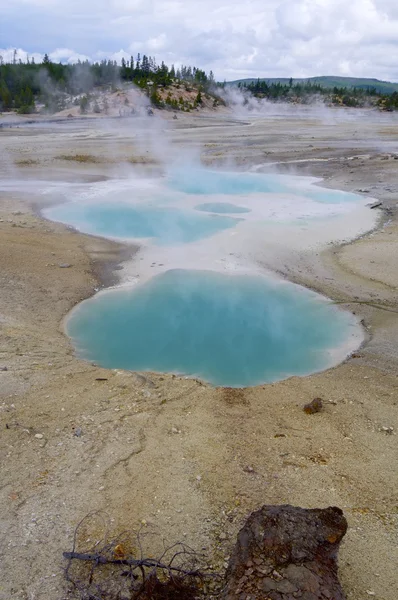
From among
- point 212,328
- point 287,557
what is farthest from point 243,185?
point 287,557

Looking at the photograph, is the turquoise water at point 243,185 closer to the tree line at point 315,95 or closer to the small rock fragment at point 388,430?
the small rock fragment at point 388,430

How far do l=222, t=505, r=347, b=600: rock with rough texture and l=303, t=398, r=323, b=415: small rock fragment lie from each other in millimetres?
2091

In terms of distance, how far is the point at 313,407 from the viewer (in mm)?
5383

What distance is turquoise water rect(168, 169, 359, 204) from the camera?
55.5 ft

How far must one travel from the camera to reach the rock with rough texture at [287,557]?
Answer: 2764 mm

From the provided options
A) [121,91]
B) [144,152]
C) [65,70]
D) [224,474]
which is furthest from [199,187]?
[65,70]

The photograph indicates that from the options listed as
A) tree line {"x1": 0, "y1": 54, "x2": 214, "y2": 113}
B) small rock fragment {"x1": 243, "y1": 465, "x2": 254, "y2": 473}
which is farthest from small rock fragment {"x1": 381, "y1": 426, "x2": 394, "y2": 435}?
tree line {"x1": 0, "y1": 54, "x2": 214, "y2": 113}

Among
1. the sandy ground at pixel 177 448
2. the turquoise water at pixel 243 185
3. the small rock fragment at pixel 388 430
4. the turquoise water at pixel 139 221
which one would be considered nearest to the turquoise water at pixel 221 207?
the turquoise water at pixel 139 221

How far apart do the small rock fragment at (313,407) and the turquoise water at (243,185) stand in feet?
37.8

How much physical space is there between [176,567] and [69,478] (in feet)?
4.34

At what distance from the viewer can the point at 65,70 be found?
2372 inches

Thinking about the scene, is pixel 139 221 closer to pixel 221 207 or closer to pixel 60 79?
pixel 221 207

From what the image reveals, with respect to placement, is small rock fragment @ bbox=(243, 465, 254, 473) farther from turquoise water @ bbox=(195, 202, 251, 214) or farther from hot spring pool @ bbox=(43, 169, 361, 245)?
turquoise water @ bbox=(195, 202, 251, 214)

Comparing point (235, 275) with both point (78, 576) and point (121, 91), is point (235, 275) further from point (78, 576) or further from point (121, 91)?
point (121, 91)
